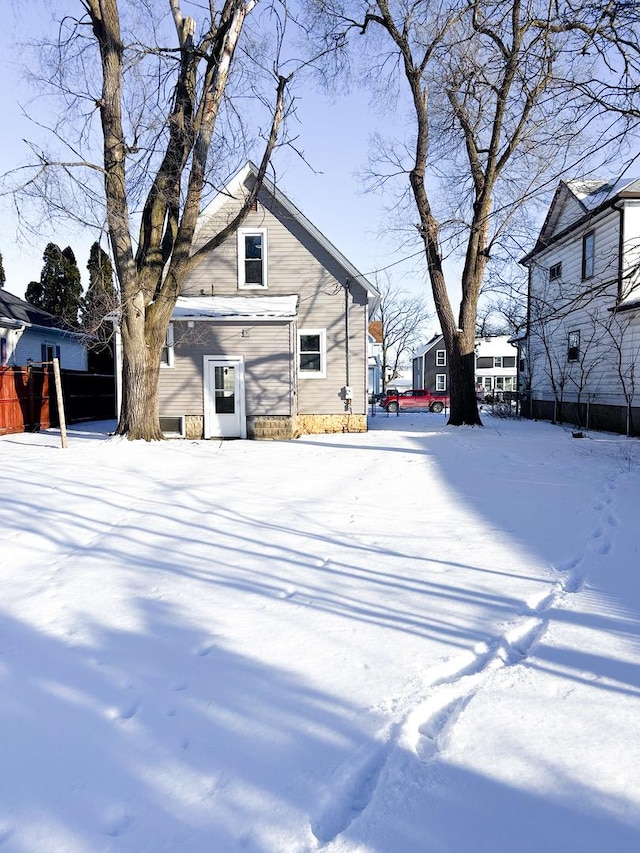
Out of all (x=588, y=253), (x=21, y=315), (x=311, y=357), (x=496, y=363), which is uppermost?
(x=588, y=253)

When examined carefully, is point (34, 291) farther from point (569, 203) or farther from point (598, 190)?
point (598, 190)

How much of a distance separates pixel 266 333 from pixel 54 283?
1884cm

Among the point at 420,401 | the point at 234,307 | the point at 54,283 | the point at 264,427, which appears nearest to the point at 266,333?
the point at 234,307

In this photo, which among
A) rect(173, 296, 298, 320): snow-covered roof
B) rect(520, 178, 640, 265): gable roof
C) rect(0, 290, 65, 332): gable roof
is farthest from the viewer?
rect(0, 290, 65, 332): gable roof

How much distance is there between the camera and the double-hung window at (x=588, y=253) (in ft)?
58.8

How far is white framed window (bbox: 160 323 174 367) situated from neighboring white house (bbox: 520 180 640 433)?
902cm

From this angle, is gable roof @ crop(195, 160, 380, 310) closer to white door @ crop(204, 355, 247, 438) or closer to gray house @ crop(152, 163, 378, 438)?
gray house @ crop(152, 163, 378, 438)

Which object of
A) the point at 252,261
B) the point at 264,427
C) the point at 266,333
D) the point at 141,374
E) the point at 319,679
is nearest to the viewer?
the point at 319,679

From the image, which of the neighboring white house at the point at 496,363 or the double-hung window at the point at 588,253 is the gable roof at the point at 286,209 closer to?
the double-hung window at the point at 588,253

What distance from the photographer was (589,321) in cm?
1805

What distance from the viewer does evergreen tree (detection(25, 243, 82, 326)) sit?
29.4m

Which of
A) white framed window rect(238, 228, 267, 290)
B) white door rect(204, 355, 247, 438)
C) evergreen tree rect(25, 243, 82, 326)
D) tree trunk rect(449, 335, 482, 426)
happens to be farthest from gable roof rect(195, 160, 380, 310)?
evergreen tree rect(25, 243, 82, 326)

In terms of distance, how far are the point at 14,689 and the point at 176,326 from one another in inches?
534

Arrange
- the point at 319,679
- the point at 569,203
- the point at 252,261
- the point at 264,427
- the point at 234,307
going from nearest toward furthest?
the point at 319,679
the point at 264,427
the point at 234,307
the point at 252,261
the point at 569,203
